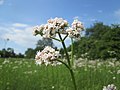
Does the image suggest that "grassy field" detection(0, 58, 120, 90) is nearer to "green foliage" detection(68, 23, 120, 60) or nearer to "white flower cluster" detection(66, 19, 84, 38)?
"white flower cluster" detection(66, 19, 84, 38)

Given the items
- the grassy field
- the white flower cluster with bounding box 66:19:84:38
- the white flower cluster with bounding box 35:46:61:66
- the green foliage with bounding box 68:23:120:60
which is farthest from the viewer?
the green foliage with bounding box 68:23:120:60

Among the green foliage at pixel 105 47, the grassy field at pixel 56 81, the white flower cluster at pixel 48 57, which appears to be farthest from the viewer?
the green foliage at pixel 105 47

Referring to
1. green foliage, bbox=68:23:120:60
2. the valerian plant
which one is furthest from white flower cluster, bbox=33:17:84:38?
green foliage, bbox=68:23:120:60

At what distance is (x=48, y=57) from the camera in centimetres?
315

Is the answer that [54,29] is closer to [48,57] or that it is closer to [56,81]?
[48,57]

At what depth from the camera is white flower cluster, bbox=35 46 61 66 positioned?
3145mm

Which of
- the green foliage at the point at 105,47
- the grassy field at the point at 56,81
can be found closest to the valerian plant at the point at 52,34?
the grassy field at the point at 56,81

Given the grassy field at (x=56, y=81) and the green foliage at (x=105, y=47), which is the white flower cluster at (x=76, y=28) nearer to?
the grassy field at (x=56, y=81)

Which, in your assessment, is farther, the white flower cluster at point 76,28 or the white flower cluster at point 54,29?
the white flower cluster at point 76,28

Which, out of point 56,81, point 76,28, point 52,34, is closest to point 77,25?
point 76,28

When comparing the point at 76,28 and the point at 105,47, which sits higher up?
the point at 105,47

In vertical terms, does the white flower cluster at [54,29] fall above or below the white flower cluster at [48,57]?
above

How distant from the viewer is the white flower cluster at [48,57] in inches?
124

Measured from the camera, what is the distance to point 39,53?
320cm
